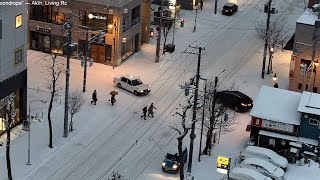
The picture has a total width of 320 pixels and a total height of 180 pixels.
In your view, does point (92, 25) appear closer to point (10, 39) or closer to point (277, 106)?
point (10, 39)

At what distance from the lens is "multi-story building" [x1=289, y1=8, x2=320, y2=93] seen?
72312mm

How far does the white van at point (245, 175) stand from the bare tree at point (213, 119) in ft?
17.4

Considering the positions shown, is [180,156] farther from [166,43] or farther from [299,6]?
[299,6]

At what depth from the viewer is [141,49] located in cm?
8506

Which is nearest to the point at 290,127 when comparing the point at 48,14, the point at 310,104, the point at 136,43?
the point at 310,104

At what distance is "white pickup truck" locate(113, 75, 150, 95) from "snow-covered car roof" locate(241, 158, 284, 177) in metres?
18.0

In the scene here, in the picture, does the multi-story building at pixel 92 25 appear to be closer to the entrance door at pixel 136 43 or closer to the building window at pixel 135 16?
the building window at pixel 135 16

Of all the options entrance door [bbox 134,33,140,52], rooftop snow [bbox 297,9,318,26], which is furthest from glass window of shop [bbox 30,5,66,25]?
rooftop snow [bbox 297,9,318,26]

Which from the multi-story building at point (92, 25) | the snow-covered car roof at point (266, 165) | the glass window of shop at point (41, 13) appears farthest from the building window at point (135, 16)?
the snow-covered car roof at point (266, 165)

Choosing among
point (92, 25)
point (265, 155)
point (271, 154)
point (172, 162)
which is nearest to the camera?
point (172, 162)

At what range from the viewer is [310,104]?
199 ft

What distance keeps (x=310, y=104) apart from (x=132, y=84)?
18732 millimetres

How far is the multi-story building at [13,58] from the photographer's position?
5767cm

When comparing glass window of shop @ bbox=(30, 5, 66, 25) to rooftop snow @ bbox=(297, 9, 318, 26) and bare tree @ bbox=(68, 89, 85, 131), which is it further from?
rooftop snow @ bbox=(297, 9, 318, 26)
